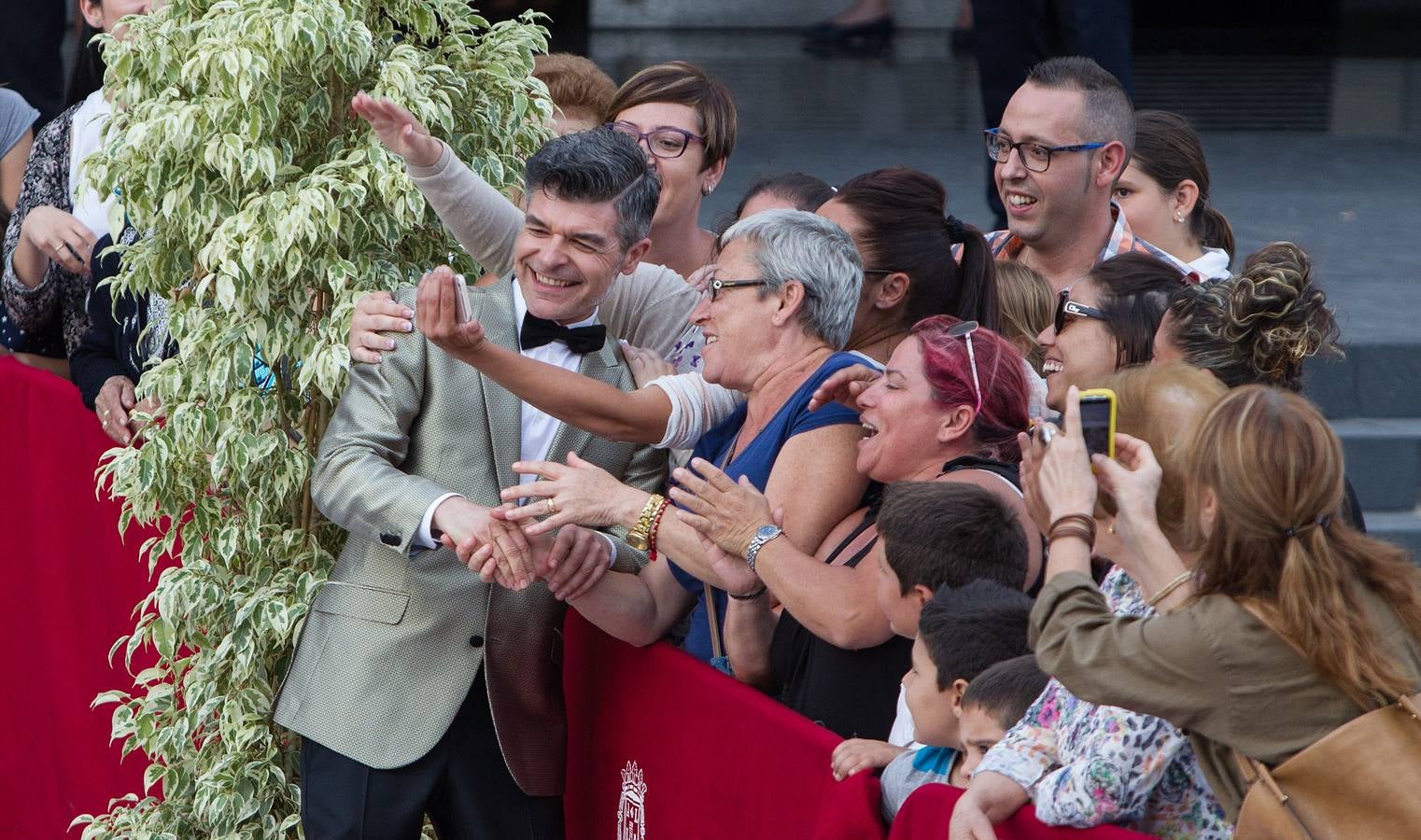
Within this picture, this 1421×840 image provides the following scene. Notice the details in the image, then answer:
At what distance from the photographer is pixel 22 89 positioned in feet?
26.5

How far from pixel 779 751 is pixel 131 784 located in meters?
2.71

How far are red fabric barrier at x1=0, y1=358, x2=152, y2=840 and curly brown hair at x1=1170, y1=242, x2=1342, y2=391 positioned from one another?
9.59 ft

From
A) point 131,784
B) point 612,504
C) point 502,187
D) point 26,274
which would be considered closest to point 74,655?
point 131,784

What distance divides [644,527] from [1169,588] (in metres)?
1.17

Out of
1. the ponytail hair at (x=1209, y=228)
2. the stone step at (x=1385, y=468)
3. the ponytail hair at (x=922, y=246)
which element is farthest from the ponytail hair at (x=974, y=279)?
the stone step at (x=1385, y=468)

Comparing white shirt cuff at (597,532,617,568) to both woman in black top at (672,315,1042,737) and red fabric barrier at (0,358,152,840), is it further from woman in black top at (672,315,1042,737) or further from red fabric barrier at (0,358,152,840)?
red fabric barrier at (0,358,152,840)

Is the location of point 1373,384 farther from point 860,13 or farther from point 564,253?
point 860,13

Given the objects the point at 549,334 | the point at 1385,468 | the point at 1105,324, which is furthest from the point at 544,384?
the point at 1385,468

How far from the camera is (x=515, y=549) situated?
11.0 ft

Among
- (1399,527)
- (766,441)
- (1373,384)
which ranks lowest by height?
(1399,527)

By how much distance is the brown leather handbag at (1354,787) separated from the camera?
223 cm

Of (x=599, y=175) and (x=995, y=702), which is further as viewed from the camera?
(x=599, y=175)

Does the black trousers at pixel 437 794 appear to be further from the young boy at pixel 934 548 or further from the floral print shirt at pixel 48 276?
the floral print shirt at pixel 48 276

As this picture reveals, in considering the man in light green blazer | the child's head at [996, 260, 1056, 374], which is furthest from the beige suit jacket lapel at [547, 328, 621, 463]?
the child's head at [996, 260, 1056, 374]
